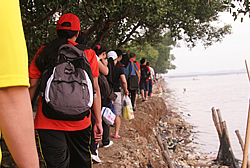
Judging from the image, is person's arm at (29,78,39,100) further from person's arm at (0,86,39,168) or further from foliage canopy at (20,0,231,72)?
foliage canopy at (20,0,231,72)

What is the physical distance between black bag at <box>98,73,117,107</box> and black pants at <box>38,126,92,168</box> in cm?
179

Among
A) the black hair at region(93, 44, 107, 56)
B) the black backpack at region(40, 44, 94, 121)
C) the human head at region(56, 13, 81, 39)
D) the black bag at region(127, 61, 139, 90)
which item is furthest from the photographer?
the black bag at region(127, 61, 139, 90)

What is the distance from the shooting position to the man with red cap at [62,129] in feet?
7.18

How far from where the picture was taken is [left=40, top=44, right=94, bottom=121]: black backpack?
6.55ft

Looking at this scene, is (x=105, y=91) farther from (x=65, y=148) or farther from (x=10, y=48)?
(x=10, y=48)

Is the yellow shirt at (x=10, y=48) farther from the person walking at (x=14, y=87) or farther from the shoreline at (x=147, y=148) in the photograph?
the shoreline at (x=147, y=148)

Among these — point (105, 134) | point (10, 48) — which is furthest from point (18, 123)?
point (105, 134)

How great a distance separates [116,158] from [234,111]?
61.5 feet

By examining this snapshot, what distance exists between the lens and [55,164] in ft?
7.18

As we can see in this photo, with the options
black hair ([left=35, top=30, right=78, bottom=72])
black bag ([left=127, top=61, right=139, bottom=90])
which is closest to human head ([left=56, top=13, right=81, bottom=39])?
black hair ([left=35, top=30, right=78, bottom=72])

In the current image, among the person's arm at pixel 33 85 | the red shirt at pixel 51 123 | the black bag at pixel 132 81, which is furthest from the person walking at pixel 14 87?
the black bag at pixel 132 81

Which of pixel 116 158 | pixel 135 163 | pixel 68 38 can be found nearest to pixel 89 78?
pixel 68 38

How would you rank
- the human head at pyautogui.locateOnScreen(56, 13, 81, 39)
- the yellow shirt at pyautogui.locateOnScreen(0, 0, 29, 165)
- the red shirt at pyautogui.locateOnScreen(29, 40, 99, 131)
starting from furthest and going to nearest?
the human head at pyautogui.locateOnScreen(56, 13, 81, 39)
the red shirt at pyautogui.locateOnScreen(29, 40, 99, 131)
the yellow shirt at pyautogui.locateOnScreen(0, 0, 29, 165)

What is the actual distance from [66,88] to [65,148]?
61 centimetres
